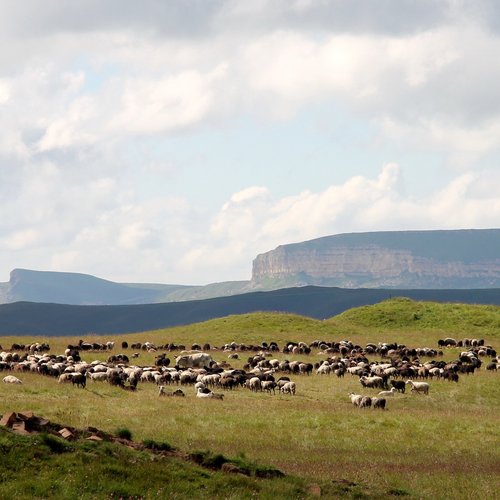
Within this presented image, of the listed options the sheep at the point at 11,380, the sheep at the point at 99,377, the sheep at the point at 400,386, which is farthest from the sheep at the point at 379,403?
the sheep at the point at 11,380

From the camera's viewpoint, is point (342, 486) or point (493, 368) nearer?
point (342, 486)

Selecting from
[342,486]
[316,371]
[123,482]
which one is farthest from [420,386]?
[123,482]

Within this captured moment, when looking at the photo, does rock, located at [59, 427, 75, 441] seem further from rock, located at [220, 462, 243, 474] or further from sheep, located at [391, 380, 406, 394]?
sheep, located at [391, 380, 406, 394]

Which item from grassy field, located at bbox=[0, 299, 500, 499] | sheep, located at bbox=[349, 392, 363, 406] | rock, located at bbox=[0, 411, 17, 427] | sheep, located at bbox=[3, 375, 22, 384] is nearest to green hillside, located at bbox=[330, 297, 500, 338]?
grassy field, located at bbox=[0, 299, 500, 499]

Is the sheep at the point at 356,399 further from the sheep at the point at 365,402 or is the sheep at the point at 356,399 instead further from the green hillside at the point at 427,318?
the green hillside at the point at 427,318

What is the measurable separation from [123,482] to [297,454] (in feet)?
34.7

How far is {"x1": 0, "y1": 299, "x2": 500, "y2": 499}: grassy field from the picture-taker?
953 inches

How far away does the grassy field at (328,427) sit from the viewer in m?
24.2

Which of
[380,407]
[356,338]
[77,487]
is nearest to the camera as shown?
[77,487]

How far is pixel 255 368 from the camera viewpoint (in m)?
54.0

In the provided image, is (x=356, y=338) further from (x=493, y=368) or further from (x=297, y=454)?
(x=297, y=454)

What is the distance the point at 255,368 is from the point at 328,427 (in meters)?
19.6

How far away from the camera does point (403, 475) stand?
25.2 metres

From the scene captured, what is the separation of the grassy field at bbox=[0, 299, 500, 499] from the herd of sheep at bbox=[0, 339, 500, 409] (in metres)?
1.05
